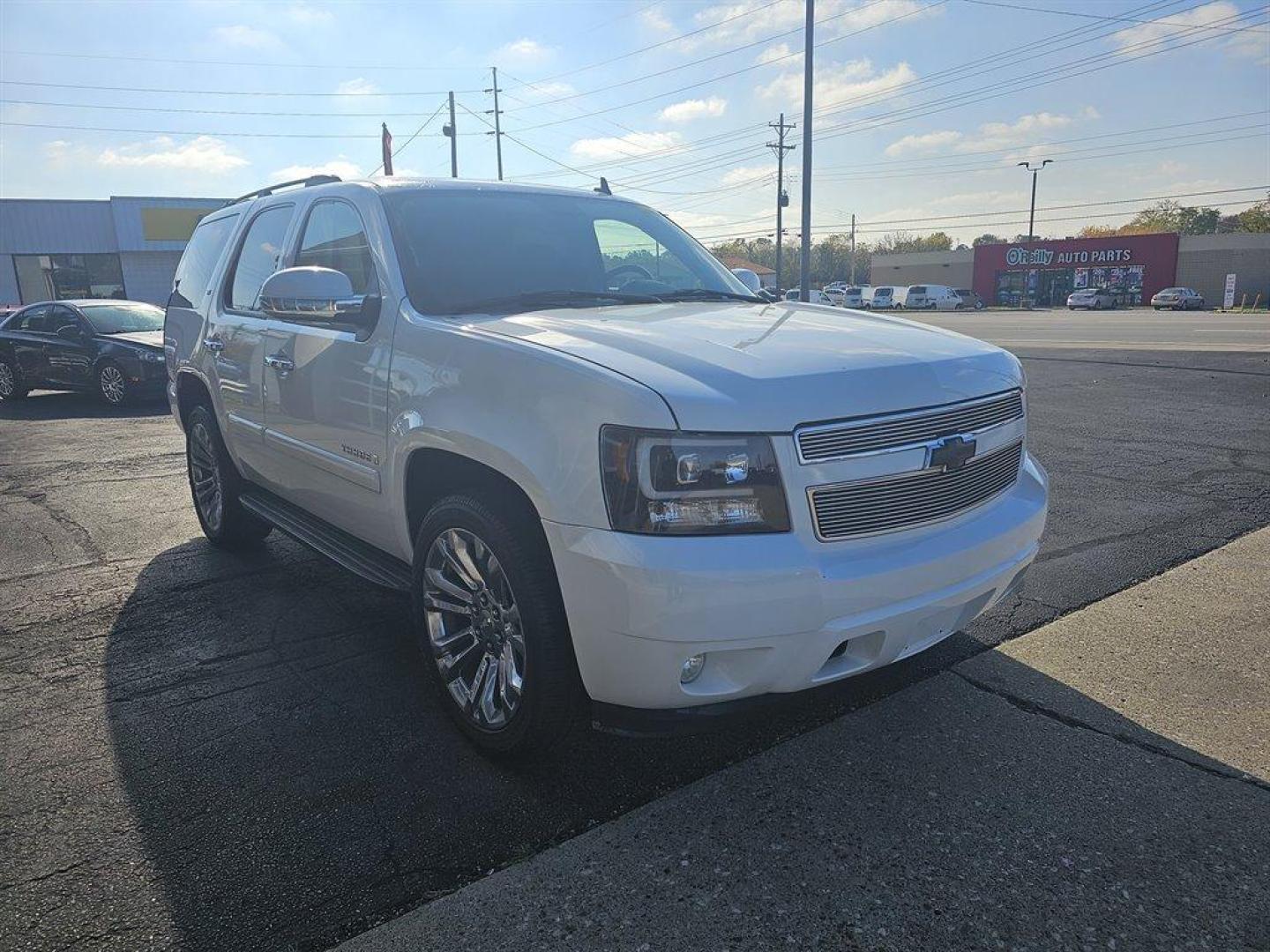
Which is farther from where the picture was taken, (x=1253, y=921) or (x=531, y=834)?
(x=531, y=834)

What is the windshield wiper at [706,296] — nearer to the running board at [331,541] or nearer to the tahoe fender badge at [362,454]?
the tahoe fender badge at [362,454]

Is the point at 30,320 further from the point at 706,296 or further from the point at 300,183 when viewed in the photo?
the point at 706,296

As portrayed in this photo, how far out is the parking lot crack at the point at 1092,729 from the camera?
2.77 m

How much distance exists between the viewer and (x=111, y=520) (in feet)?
20.5

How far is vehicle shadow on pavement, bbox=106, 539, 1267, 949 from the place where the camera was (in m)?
2.34

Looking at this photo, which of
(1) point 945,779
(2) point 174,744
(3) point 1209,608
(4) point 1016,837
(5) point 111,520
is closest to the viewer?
(4) point 1016,837

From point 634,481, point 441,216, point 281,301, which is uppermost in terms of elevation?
point 441,216

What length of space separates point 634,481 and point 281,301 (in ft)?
6.39

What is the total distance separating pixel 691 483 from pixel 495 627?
3.10 feet

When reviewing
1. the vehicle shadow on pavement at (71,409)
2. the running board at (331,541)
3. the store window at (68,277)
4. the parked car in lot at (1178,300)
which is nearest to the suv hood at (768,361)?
the running board at (331,541)

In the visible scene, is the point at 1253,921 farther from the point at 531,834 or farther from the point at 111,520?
the point at 111,520

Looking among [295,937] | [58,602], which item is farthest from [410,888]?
[58,602]

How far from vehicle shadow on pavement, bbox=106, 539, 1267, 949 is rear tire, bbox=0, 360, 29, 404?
1249 cm

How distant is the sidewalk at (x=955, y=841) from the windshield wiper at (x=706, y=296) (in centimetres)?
191
